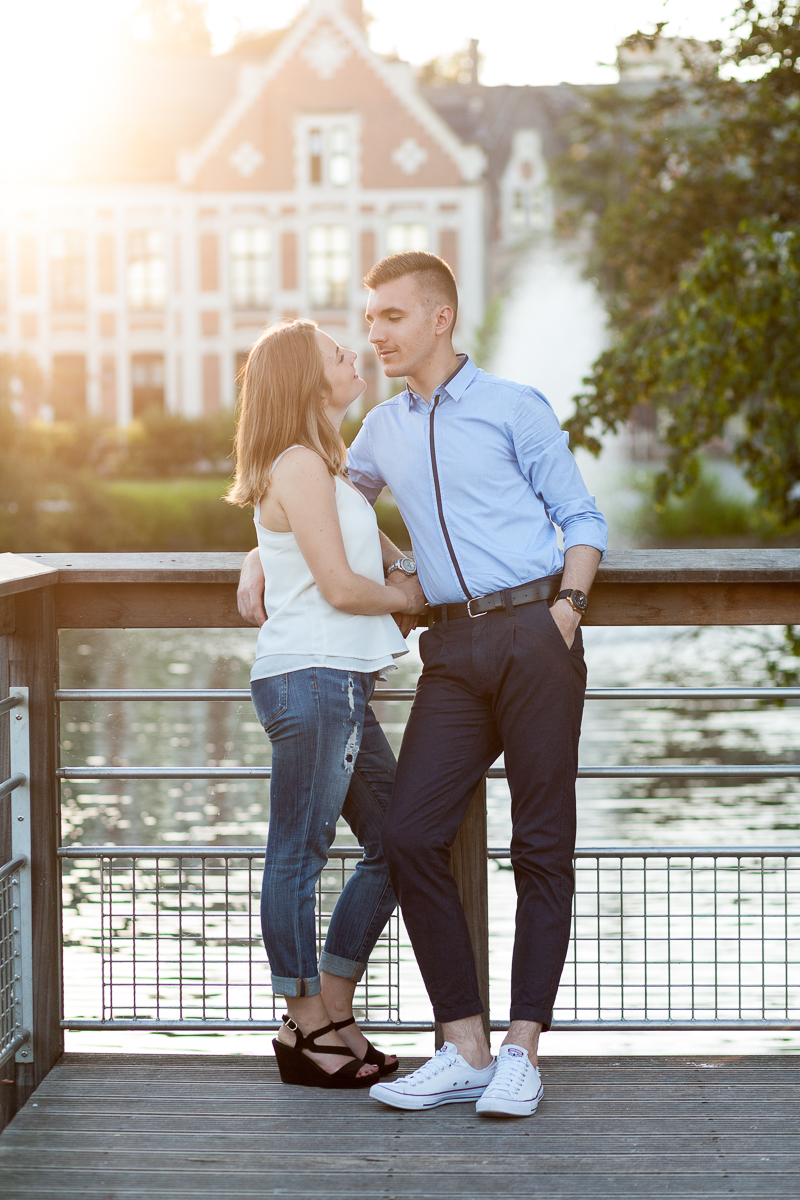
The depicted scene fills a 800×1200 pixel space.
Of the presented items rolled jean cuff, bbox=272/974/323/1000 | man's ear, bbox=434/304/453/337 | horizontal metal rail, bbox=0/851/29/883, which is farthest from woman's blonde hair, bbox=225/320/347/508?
rolled jean cuff, bbox=272/974/323/1000

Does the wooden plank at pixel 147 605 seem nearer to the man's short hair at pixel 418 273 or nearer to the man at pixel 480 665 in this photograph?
the man at pixel 480 665

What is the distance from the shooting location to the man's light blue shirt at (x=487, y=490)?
3.37 metres

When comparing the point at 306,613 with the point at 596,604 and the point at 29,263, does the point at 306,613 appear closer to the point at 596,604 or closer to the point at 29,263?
the point at 596,604

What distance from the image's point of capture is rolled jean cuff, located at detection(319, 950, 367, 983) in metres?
3.50

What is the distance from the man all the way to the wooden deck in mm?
141

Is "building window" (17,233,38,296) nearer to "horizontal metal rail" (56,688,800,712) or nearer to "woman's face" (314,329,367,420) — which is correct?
"horizontal metal rail" (56,688,800,712)

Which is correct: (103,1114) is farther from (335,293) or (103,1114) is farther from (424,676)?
(335,293)

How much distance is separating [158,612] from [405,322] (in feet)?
2.89

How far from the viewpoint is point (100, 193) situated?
141ft

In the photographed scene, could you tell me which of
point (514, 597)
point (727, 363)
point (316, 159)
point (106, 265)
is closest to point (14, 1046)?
point (514, 597)

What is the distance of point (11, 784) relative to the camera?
11.3ft

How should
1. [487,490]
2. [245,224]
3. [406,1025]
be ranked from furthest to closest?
[245,224]
[406,1025]
[487,490]

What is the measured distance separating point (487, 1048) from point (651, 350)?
24.0 feet

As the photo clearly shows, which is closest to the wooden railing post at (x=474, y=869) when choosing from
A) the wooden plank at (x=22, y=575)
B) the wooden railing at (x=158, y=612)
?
the wooden railing at (x=158, y=612)
